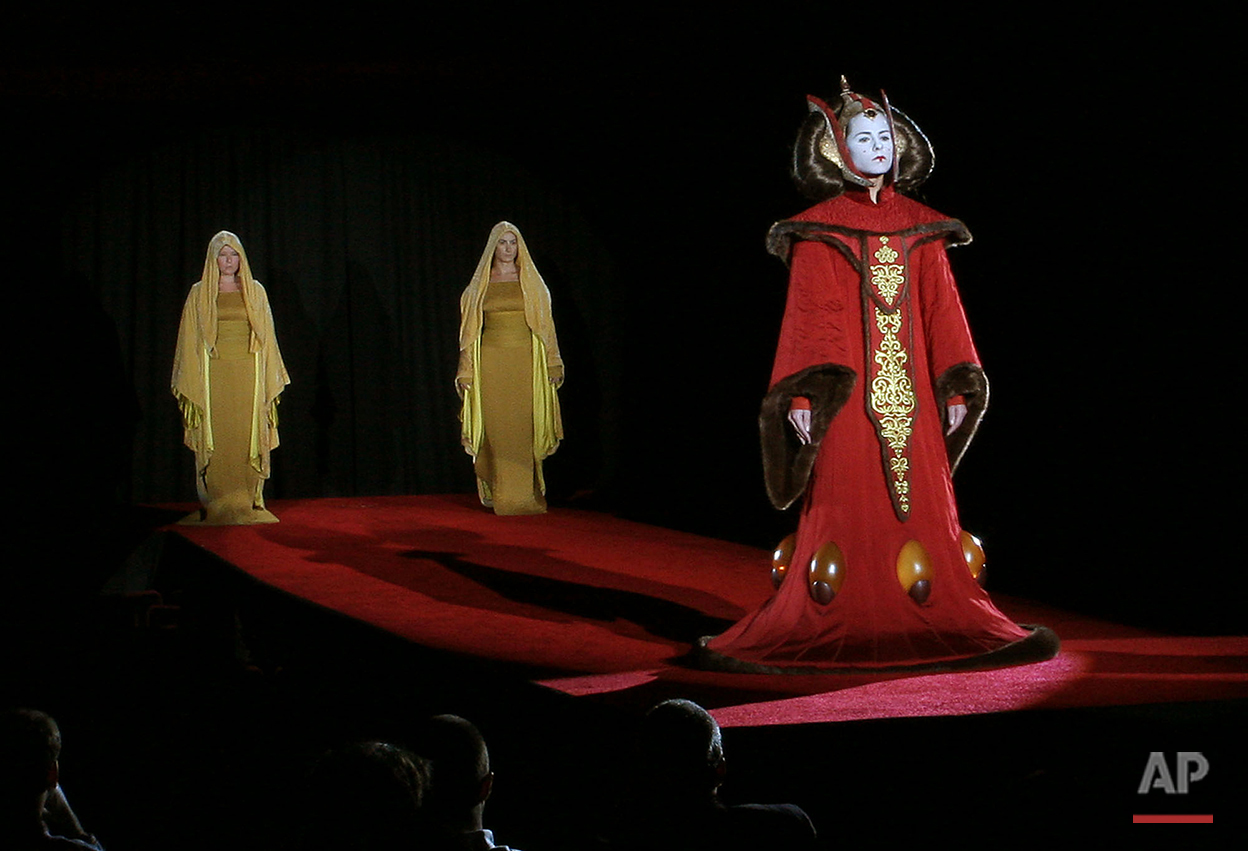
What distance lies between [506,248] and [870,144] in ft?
15.3

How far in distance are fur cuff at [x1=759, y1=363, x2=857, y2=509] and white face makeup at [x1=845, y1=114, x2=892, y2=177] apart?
564 millimetres

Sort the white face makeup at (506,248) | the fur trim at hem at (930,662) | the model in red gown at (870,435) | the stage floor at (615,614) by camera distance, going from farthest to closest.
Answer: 1. the white face makeup at (506,248)
2. the model in red gown at (870,435)
3. the fur trim at hem at (930,662)
4. the stage floor at (615,614)

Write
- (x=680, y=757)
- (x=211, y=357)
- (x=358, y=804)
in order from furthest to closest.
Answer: (x=211, y=357) → (x=680, y=757) → (x=358, y=804)

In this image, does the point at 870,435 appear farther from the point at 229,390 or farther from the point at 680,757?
the point at 229,390

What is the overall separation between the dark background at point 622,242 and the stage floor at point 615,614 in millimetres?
569

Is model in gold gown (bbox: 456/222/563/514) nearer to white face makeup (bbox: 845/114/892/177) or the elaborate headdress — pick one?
the elaborate headdress

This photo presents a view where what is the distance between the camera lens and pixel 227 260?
8.05 m

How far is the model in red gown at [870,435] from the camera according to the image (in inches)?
151

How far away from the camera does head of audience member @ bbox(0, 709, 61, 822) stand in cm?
Result: 203

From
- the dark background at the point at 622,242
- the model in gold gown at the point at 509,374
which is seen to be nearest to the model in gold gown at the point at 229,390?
the dark background at the point at 622,242

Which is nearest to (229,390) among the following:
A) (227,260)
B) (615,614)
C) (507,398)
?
(227,260)

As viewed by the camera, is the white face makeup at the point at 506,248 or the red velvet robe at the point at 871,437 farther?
the white face makeup at the point at 506,248

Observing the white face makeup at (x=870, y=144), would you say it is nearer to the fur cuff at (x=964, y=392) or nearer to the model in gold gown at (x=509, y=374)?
the fur cuff at (x=964, y=392)

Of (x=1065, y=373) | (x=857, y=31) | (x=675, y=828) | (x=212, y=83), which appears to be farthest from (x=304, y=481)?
(x=675, y=828)
